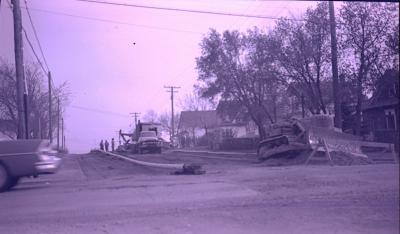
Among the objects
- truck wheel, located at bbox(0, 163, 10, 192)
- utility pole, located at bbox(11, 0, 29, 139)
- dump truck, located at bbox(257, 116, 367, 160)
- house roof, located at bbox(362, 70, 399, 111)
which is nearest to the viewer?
truck wheel, located at bbox(0, 163, 10, 192)

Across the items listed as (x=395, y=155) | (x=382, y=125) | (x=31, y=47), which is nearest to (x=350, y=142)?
(x=395, y=155)

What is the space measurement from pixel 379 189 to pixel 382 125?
36.8 meters

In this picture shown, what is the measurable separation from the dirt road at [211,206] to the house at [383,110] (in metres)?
21.4

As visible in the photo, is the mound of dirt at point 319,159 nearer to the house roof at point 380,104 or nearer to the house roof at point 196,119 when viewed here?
the house roof at point 380,104

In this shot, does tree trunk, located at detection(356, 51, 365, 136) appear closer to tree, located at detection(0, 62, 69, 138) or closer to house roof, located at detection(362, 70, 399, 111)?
house roof, located at detection(362, 70, 399, 111)

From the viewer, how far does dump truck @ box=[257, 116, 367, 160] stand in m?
18.4

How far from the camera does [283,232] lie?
683cm

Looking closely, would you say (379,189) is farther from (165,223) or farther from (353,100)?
(353,100)

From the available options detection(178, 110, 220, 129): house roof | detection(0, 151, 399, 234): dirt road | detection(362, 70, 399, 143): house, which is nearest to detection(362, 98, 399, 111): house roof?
detection(362, 70, 399, 143): house

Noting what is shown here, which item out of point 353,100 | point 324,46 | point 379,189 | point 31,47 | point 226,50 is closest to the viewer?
point 379,189

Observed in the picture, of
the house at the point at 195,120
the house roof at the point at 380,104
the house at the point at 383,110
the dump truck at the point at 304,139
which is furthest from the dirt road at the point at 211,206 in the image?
the house at the point at 195,120

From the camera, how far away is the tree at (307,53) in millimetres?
32219

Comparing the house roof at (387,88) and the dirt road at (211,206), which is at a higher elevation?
the house roof at (387,88)

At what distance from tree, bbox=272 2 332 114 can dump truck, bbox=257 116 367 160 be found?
12.4 m
